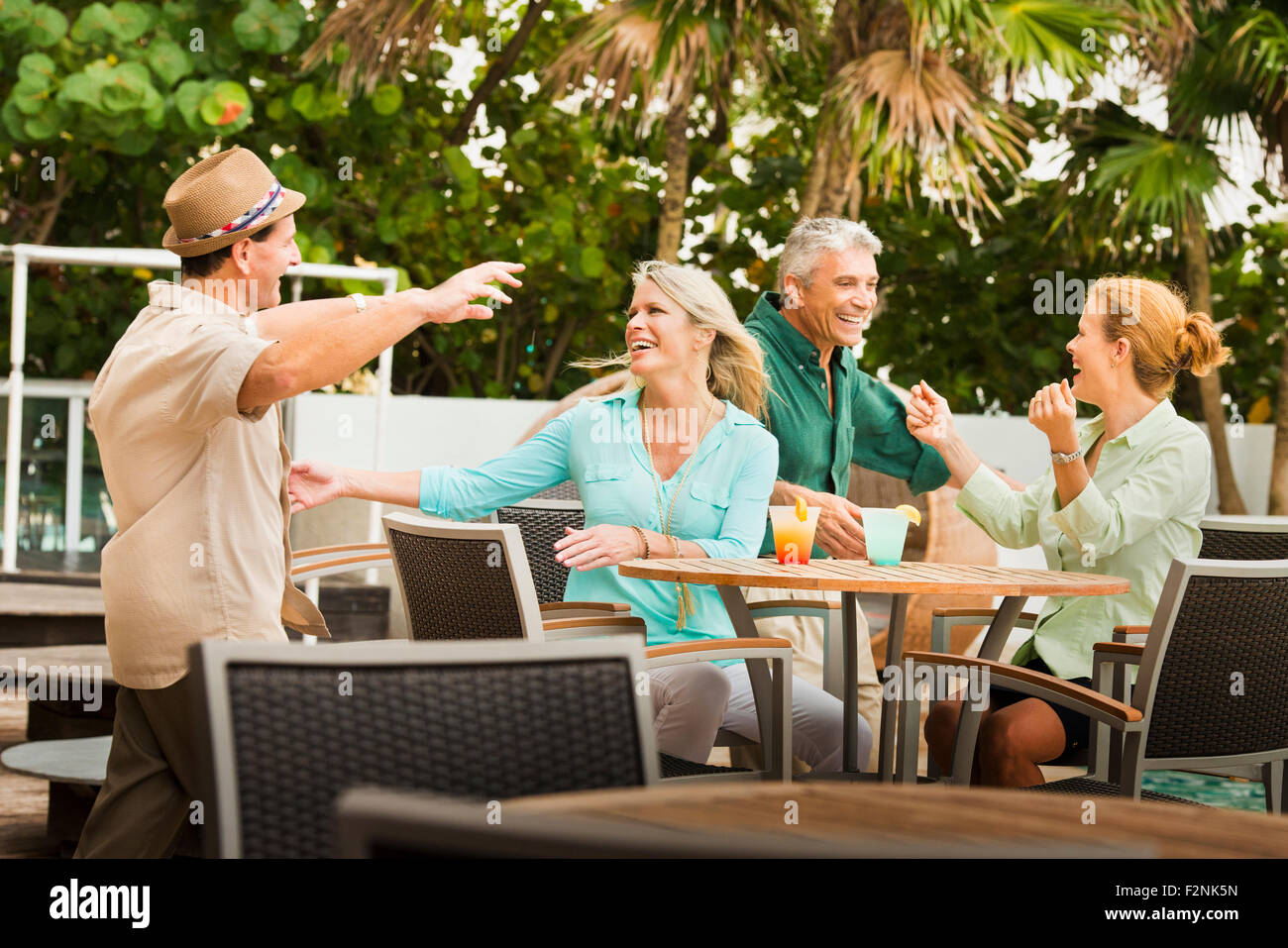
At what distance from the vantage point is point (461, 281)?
2201 mm

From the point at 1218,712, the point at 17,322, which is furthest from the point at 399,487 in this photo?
the point at 17,322

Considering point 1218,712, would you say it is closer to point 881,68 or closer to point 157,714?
point 157,714

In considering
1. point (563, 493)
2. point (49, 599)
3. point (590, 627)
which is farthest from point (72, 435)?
point (590, 627)

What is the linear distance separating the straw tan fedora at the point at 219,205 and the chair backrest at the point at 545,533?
1422mm

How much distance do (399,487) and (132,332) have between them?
89 cm

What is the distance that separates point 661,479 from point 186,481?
1.24 m

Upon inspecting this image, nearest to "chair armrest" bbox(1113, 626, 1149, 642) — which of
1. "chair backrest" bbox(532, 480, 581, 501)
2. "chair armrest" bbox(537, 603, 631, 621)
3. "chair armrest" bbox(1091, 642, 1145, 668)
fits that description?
"chair armrest" bbox(1091, 642, 1145, 668)

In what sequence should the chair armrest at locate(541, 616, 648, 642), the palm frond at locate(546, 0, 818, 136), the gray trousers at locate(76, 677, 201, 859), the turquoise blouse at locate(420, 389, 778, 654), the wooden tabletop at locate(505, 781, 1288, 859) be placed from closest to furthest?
the wooden tabletop at locate(505, 781, 1288, 859), the gray trousers at locate(76, 677, 201, 859), the chair armrest at locate(541, 616, 648, 642), the turquoise blouse at locate(420, 389, 778, 654), the palm frond at locate(546, 0, 818, 136)

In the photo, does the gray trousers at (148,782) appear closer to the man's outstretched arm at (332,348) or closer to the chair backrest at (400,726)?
the man's outstretched arm at (332,348)

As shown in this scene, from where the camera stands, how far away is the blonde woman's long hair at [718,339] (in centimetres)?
315

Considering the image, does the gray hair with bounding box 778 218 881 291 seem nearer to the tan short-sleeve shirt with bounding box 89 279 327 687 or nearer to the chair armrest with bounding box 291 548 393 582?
the chair armrest with bounding box 291 548 393 582

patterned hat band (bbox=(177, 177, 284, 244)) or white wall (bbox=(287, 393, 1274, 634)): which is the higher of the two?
patterned hat band (bbox=(177, 177, 284, 244))

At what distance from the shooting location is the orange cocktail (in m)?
2.81

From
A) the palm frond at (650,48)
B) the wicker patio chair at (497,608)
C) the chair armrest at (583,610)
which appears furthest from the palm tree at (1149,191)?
the wicker patio chair at (497,608)
